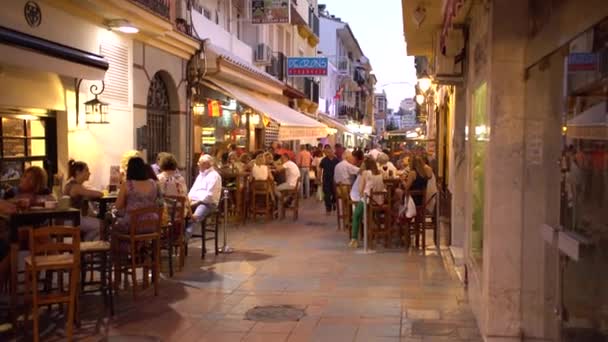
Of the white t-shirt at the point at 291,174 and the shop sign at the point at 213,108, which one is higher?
the shop sign at the point at 213,108

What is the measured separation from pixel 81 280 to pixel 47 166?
9.51 ft

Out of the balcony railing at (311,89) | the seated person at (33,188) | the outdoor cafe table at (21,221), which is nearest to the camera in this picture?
the outdoor cafe table at (21,221)

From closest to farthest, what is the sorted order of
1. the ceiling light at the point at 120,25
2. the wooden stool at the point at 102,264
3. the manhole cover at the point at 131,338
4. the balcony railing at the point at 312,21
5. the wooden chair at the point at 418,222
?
the manhole cover at the point at 131,338 → the wooden stool at the point at 102,264 → the ceiling light at the point at 120,25 → the wooden chair at the point at 418,222 → the balcony railing at the point at 312,21

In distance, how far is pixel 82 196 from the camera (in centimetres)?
873

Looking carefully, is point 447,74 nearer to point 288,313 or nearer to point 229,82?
point 288,313

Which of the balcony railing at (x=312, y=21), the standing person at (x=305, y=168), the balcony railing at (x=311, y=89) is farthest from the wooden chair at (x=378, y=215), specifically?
the balcony railing at (x=312, y=21)

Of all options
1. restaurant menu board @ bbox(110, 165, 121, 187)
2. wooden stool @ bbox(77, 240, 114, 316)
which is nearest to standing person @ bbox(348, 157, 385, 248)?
restaurant menu board @ bbox(110, 165, 121, 187)

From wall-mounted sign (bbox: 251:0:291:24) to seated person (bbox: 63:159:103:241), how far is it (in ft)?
35.5

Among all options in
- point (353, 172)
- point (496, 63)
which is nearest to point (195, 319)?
point (496, 63)

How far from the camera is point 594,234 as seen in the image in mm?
4152

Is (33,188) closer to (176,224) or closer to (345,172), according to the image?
(176,224)

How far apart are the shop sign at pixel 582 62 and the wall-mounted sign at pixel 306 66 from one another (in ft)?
64.2

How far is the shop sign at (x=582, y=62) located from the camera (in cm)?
407

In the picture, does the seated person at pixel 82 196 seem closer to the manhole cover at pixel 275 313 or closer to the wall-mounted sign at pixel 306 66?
the manhole cover at pixel 275 313
